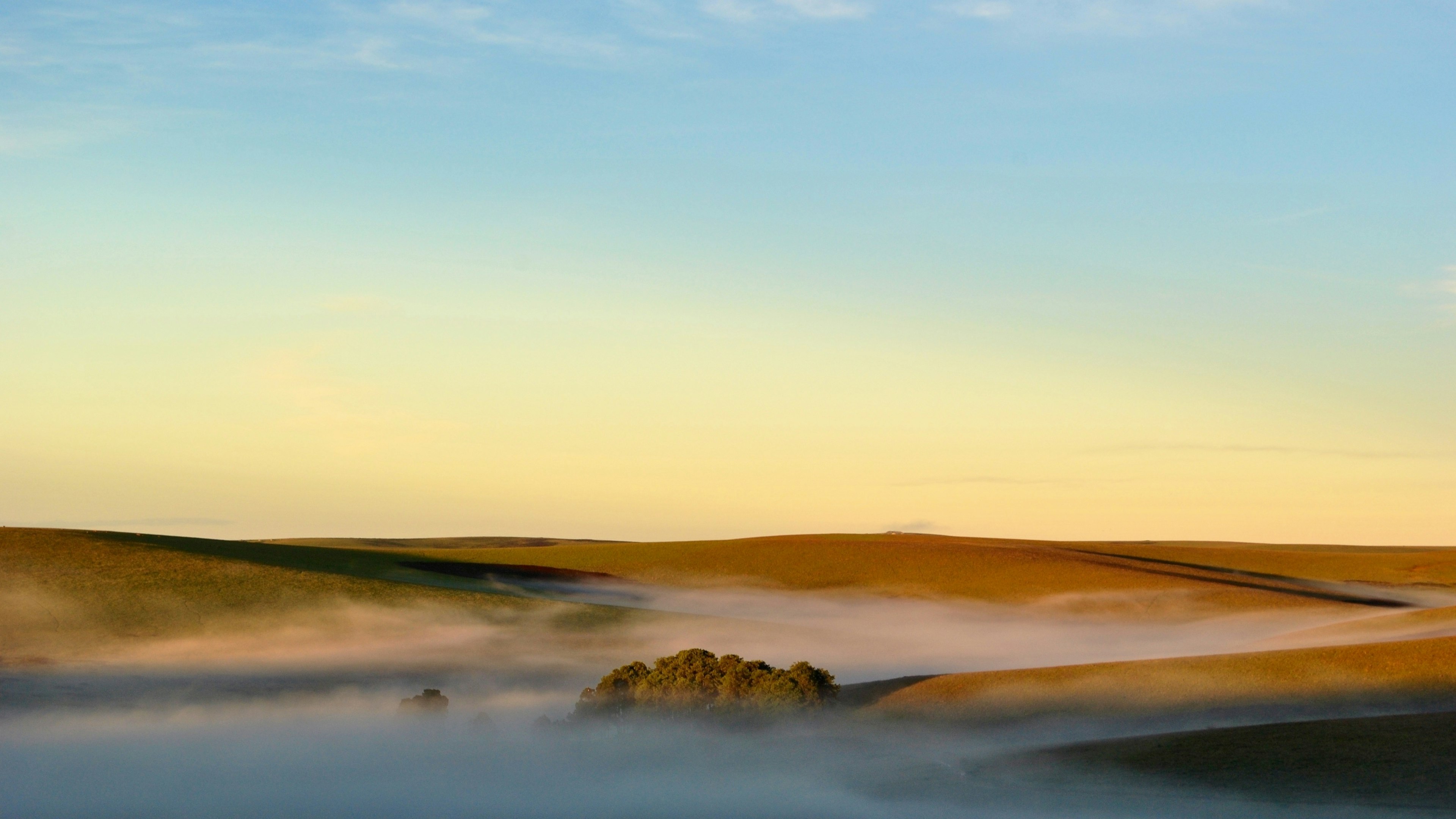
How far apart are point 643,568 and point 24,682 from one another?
48.6 metres

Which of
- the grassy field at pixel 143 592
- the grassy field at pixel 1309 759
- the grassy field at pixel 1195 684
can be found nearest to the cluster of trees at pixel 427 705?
the grassy field at pixel 1195 684

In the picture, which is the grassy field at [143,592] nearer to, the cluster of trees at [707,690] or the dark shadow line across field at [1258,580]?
the cluster of trees at [707,690]

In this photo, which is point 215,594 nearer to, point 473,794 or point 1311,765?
point 473,794

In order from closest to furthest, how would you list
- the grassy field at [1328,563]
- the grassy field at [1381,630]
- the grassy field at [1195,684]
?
1. the grassy field at [1195,684]
2. the grassy field at [1381,630]
3. the grassy field at [1328,563]

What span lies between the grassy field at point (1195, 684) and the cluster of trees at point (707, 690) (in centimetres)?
304

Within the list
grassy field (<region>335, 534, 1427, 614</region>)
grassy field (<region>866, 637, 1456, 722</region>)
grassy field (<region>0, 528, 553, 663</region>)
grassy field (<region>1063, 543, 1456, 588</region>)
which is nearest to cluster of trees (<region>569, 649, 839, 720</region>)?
grassy field (<region>866, 637, 1456, 722</region>)

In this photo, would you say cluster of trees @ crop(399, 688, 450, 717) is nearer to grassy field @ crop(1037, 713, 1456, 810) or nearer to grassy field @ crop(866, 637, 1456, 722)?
grassy field @ crop(866, 637, 1456, 722)

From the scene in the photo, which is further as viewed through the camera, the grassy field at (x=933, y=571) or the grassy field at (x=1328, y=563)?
the grassy field at (x=1328, y=563)

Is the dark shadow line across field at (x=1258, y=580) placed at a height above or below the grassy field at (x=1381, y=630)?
above

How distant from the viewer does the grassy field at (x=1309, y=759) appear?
3250 cm

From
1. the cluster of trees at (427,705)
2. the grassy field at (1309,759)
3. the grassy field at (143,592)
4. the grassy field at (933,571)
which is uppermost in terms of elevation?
the grassy field at (933,571)

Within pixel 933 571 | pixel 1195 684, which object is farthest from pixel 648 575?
pixel 1195 684

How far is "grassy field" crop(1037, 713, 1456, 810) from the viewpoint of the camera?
32.5 meters

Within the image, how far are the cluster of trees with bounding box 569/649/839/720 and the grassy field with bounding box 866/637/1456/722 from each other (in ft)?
9.98
